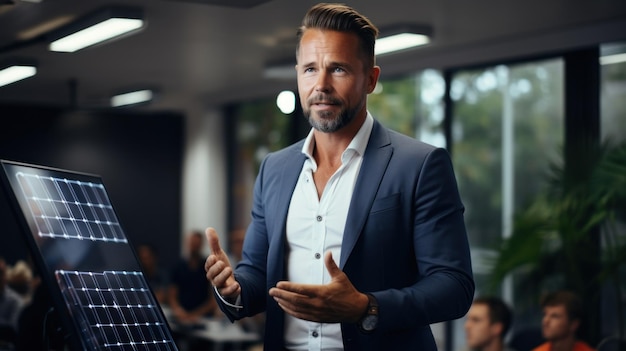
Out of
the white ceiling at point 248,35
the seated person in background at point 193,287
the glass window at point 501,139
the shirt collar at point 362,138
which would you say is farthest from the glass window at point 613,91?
the seated person in background at point 193,287

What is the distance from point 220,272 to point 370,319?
0.36m

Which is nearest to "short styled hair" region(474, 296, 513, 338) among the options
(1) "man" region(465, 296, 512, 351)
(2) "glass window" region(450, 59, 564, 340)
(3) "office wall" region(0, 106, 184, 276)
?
(1) "man" region(465, 296, 512, 351)

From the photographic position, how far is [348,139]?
1.88 metres

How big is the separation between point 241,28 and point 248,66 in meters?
1.78

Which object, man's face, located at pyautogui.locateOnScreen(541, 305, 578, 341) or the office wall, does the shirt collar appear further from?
the office wall

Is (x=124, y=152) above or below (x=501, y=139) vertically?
below

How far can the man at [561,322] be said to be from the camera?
14.5 ft

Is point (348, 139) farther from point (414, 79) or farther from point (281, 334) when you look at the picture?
point (414, 79)

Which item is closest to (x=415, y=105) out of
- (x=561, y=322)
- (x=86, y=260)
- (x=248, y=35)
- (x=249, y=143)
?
(x=248, y=35)

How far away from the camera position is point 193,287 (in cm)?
852

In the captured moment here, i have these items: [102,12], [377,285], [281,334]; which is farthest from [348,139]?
[102,12]

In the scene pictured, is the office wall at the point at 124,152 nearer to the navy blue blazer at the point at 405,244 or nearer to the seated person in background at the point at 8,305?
the seated person in background at the point at 8,305

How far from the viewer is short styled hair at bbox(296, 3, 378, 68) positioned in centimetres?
176

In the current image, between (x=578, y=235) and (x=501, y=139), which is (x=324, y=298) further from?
(x=501, y=139)
